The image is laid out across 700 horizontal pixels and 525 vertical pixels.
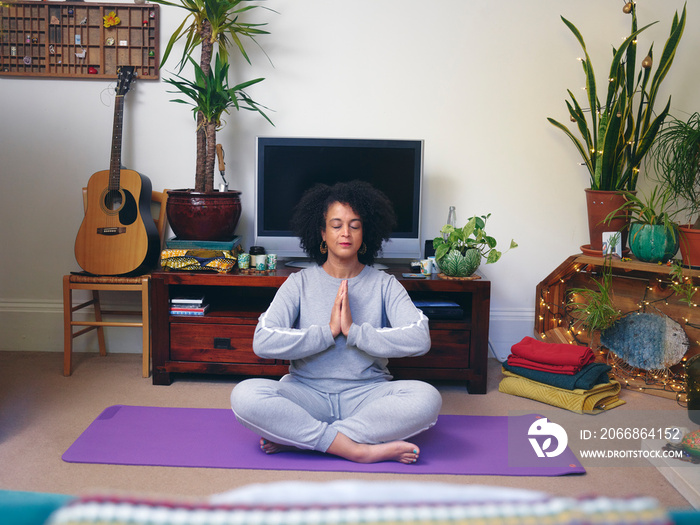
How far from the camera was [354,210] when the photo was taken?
8.03ft

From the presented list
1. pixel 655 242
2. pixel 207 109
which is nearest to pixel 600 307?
pixel 655 242

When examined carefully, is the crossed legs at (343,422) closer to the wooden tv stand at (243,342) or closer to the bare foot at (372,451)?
the bare foot at (372,451)

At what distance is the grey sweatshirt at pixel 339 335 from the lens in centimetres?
229

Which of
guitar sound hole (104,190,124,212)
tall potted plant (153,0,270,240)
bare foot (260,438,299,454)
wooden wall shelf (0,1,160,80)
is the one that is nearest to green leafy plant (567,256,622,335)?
bare foot (260,438,299,454)

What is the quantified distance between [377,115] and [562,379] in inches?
64.4

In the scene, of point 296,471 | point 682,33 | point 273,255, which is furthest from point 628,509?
point 682,33

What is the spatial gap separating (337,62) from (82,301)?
1.89 metres

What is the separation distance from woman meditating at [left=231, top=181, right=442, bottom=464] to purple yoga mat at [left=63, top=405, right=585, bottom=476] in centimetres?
7

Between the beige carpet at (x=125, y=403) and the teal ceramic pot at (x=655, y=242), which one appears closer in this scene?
the beige carpet at (x=125, y=403)

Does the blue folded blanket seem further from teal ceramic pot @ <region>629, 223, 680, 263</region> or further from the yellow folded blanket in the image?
teal ceramic pot @ <region>629, 223, 680, 263</region>

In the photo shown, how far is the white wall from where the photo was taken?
3.39 meters

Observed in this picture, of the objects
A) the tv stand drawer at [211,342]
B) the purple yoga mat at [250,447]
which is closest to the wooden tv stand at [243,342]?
the tv stand drawer at [211,342]

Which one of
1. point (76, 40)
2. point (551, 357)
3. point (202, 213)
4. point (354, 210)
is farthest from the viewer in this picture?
point (76, 40)

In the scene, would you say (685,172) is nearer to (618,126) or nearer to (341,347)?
(618,126)
